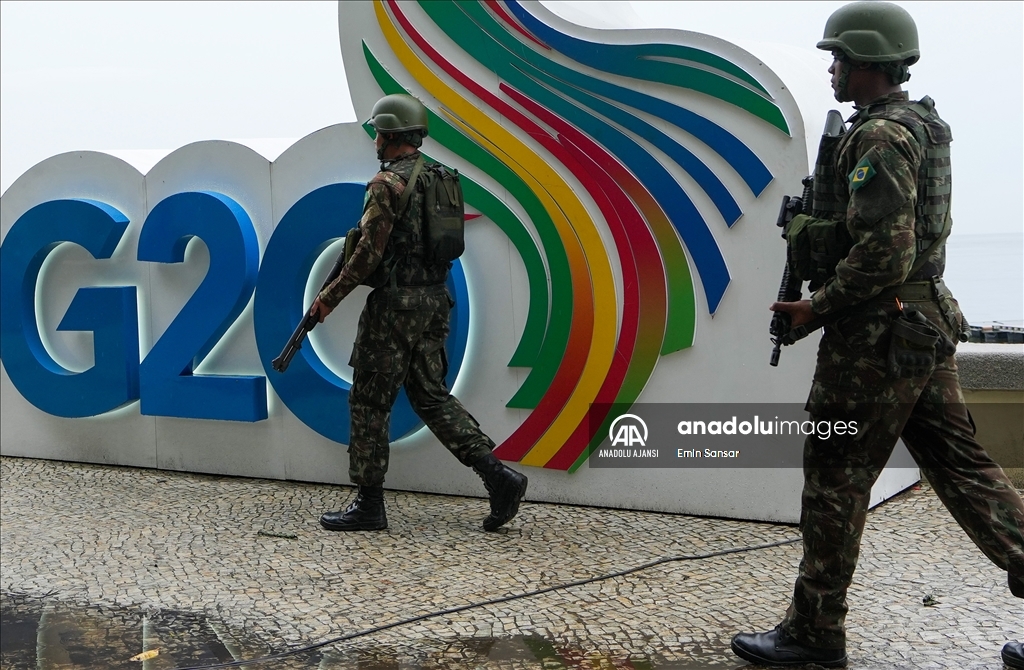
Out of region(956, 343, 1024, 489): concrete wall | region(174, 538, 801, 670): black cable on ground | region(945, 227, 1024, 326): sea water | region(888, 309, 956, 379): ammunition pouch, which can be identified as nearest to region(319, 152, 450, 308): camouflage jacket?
region(174, 538, 801, 670): black cable on ground

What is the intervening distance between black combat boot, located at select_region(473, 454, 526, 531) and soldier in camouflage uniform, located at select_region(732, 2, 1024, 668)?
5.77 feet

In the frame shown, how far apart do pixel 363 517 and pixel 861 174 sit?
2908mm

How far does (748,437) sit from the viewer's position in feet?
16.1

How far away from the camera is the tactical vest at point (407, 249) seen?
4824 mm

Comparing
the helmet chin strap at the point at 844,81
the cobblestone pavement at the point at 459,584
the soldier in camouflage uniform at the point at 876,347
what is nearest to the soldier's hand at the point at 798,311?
the soldier in camouflage uniform at the point at 876,347

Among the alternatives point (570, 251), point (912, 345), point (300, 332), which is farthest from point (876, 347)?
point (300, 332)

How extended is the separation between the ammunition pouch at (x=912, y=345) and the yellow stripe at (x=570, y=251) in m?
2.10

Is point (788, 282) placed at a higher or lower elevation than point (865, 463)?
higher

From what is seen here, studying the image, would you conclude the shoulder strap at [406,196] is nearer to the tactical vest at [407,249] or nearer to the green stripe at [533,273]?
the tactical vest at [407,249]

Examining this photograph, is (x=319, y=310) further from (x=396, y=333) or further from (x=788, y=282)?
(x=788, y=282)

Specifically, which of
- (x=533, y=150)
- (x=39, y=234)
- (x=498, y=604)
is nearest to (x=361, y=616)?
(x=498, y=604)

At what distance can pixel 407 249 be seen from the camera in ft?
16.0

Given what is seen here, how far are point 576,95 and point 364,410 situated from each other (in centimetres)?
177

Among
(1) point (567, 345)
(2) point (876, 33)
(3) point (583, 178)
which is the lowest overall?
(1) point (567, 345)
